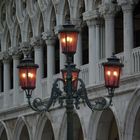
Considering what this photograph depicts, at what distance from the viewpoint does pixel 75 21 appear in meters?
29.6

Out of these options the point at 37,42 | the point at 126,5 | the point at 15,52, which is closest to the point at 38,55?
the point at 37,42

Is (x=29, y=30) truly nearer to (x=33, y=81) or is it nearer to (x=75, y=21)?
(x=75, y=21)

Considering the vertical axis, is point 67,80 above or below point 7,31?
below

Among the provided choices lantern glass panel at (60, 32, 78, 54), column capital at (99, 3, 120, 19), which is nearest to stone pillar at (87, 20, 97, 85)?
column capital at (99, 3, 120, 19)

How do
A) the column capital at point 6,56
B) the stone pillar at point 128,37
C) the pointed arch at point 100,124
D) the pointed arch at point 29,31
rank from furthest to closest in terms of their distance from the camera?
the column capital at point 6,56
the pointed arch at point 29,31
the pointed arch at point 100,124
the stone pillar at point 128,37

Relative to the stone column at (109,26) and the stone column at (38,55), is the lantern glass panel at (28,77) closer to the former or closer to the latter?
the stone column at (109,26)

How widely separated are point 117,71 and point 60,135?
14.9 m

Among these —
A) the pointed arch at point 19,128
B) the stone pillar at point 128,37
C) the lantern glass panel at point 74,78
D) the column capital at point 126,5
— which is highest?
the column capital at point 126,5

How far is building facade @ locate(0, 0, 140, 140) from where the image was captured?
25156mm

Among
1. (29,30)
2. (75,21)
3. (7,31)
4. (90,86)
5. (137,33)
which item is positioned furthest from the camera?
(7,31)

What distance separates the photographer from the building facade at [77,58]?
2516 cm

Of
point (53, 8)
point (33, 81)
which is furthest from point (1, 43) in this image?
point (33, 81)

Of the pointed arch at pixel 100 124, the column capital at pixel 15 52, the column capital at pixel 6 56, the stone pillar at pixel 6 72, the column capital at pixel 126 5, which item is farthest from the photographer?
the stone pillar at pixel 6 72

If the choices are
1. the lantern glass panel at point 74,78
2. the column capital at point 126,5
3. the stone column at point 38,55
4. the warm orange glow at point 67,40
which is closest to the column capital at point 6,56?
the stone column at point 38,55
